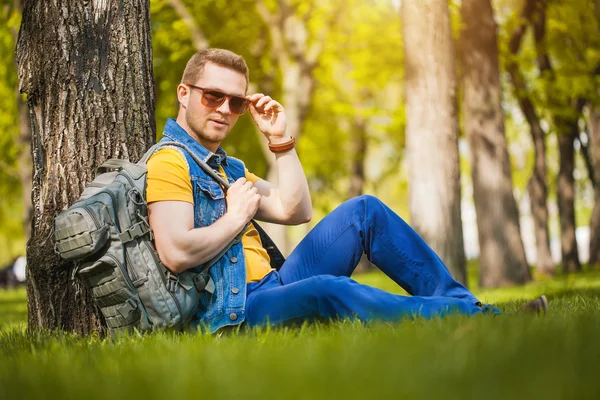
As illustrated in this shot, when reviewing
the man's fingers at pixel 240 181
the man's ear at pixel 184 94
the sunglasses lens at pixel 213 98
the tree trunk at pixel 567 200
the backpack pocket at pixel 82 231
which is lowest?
the tree trunk at pixel 567 200

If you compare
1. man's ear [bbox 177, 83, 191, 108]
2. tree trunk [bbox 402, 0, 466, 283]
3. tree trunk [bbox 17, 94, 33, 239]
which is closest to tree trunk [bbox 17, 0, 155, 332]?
man's ear [bbox 177, 83, 191, 108]

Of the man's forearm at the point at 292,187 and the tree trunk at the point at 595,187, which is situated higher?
the man's forearm at the point at 292,187

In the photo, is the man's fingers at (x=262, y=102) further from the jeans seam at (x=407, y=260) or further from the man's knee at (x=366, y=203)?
the jeans seam at (x=407, y=260)

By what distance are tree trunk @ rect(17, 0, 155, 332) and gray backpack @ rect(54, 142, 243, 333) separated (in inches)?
24.9

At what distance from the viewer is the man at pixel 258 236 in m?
3.82

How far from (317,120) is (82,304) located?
2197 centimetres

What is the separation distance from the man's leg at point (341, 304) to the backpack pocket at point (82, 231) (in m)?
0.90

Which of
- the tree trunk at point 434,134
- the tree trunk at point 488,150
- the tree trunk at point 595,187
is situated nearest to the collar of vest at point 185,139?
the tree trunk at point 434,134

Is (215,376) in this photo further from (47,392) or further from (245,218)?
(245,218)

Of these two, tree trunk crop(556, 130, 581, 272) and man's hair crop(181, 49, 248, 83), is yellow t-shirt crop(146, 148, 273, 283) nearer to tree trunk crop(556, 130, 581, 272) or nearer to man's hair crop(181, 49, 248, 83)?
man's hair crop(181, 49, 248, 83)

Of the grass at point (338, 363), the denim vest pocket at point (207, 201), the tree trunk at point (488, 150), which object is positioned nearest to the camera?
the grass at point (338, 363)

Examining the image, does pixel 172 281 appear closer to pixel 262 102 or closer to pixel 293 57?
pixel 262 102

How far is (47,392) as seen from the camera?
2395mm

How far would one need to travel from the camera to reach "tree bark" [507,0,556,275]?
16631mm
